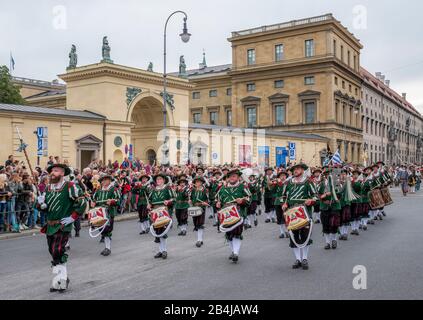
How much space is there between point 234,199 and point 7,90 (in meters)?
45.8

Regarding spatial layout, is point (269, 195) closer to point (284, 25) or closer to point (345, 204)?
point (345, 204)

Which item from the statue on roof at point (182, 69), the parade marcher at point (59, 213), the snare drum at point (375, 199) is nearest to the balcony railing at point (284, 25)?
the statue on roof at point (182, 69)

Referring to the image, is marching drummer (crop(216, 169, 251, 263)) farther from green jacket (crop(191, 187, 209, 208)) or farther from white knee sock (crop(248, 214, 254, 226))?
white knee sock (crop(248, 214, 254, 226))

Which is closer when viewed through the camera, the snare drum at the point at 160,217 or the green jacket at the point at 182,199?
the snare drum at the point at 160,217

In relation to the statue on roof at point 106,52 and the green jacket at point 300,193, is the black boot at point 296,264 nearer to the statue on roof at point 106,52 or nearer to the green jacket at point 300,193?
the green jacket at point 300,193

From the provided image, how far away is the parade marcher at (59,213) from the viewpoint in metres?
8.03

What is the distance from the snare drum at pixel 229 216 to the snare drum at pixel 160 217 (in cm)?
122

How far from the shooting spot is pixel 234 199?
34.9 feet

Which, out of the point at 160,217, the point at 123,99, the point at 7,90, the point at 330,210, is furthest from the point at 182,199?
the point at 7,90

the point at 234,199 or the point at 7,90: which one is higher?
the point at 7,90

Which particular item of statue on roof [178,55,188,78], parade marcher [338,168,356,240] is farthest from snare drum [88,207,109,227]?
statue on roof [178,55,188,78]

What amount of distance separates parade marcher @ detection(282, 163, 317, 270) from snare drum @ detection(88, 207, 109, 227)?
4137mm

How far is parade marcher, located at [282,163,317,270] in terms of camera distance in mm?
9641
